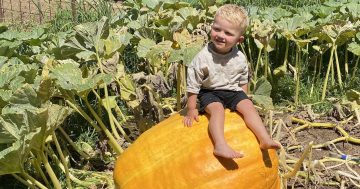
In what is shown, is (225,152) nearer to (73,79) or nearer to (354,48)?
(73,79)

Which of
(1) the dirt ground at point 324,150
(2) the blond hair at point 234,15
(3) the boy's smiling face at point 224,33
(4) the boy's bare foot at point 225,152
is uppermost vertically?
(2) the blond hair at point 234,15

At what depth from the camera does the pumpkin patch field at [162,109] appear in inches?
102

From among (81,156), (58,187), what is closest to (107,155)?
(81,156)

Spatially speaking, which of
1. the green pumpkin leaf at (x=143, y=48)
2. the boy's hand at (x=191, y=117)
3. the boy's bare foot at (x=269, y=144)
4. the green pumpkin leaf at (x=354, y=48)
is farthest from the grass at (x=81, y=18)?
the boy's bare foot at (x=269, y=144)

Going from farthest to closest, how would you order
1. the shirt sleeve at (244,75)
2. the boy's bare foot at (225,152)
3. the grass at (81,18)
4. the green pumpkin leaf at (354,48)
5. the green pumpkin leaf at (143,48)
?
1. the grass at (81,18)
2. the green pumpkin leaf at (354,48)
3. the green pumpkin leaf at (143,48)
4. the shirt sleeve at (244,75)
5. the boy's bare foot at (225,152)

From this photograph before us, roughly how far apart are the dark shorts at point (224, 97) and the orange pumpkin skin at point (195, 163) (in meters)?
0.06

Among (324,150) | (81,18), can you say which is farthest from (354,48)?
(81,18)

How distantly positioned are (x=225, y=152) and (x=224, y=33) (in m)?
0.51

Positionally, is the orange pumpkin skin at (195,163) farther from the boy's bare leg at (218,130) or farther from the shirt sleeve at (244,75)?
the shirt sleeve at (244,75)

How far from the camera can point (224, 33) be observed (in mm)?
2584

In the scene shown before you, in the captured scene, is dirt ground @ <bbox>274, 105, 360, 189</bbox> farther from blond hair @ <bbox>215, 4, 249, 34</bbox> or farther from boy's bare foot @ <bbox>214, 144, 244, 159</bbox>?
blond hair @ <bbox>215, 4, 249, 34</bbox>

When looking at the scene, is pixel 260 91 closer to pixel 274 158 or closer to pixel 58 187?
pixel 274 158

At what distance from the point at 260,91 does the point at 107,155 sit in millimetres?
968

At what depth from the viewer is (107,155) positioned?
11.5ft
